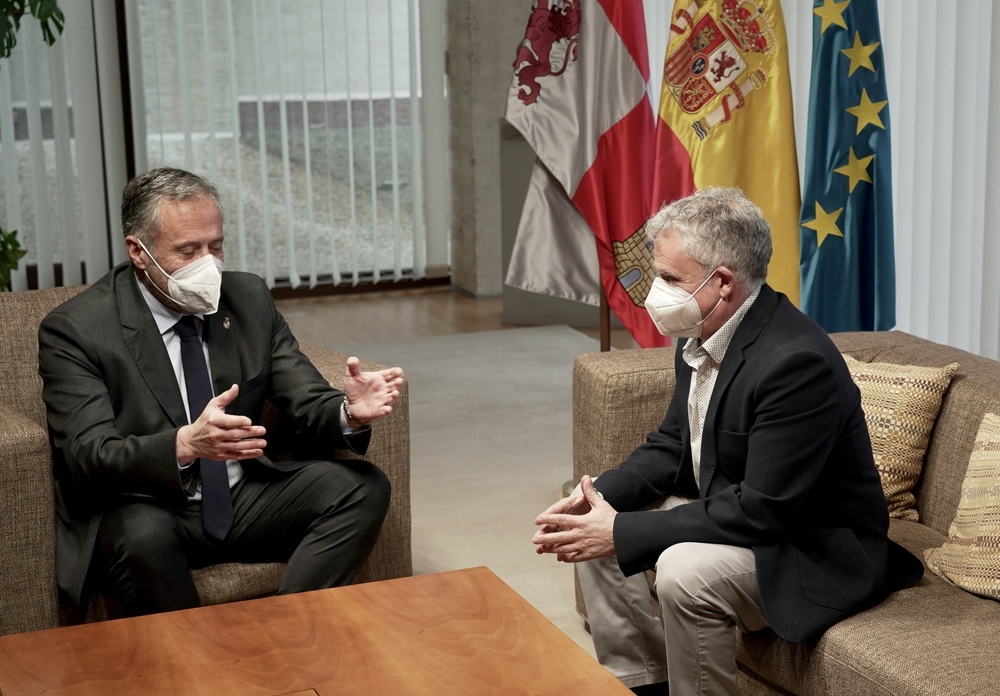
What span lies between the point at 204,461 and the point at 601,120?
1.84 m

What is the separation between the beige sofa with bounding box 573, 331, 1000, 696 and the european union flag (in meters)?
0.50

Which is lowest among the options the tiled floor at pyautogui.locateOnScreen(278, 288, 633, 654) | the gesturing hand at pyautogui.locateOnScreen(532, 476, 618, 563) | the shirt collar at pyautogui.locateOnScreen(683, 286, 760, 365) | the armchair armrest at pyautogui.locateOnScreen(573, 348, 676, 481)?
the tiled floor at pyautogui.locateOnScreen(278, 288, 633, 654)

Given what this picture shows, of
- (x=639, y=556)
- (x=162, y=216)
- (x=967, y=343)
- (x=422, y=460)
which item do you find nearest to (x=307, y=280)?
(x=422, y=460)

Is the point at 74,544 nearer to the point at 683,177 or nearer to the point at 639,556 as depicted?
the point at 639,556

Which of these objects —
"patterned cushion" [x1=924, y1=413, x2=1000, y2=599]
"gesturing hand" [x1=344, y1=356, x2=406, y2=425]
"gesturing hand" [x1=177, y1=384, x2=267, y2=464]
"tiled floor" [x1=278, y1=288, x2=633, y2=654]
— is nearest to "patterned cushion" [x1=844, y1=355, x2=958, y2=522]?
"patterned cushion" [x1=924, y1=413, x2=1000, y2=599]

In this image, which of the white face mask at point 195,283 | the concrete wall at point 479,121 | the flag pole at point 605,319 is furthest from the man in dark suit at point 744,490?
the concrete wall at point 479,121

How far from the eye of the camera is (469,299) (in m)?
7.30

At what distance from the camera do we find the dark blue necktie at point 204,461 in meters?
2.41

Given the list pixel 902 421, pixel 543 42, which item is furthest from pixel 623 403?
pixel 543 42

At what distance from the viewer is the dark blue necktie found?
2406 millimetres

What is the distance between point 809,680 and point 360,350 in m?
4.19

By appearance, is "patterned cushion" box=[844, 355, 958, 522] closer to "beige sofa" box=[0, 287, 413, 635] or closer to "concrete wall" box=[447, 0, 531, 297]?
"beige sofa" box=[0, 287, 413, 635]

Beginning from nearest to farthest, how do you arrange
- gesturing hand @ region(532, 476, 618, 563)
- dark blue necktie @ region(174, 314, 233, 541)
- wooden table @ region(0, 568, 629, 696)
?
wooden table @ region(0, 568, 629, 696)
gesturing hand @ region(532, 476, 618, 563)
dark blue necktie @ region(174, 314, 233, 541)

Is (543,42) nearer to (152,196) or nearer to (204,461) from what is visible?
(152,196)
